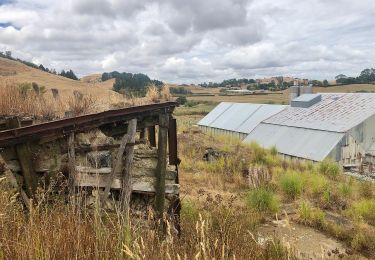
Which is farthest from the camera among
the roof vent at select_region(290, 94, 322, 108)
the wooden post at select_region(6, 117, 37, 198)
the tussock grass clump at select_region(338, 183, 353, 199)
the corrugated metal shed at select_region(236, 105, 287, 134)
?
the corrugated metal shed at select_region(236, 105, 287, 134)

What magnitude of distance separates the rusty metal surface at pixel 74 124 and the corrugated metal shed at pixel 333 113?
1780 centimetres

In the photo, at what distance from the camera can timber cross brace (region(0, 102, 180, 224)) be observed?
4.75 meters

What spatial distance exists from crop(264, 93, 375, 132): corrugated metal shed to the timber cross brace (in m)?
17.6

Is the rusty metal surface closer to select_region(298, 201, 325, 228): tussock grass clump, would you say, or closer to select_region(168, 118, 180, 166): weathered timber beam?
select_region(168, 118, 180, 166): weathered timber beam

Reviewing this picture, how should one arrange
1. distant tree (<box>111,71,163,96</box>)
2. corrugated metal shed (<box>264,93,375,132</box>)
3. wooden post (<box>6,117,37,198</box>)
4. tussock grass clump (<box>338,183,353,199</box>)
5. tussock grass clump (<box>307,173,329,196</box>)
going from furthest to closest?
1. corrugated metal shed (<box>264,93,375,132</box>)
2. tussock grass clump (<box>338,183,353,199</box>)
3. tussock grass clump (<box>307,173,329,196</box>)
4. distant tree (<box>111,71,163,96</box>)
5. wooden post (<box>6,117,37,198</box>)

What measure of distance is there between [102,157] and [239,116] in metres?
27.9

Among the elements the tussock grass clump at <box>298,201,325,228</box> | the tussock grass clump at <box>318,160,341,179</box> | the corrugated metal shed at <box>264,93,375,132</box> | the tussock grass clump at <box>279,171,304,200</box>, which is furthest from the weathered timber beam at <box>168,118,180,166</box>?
the corrugated metal shed at <box>264,93,375,132</box>

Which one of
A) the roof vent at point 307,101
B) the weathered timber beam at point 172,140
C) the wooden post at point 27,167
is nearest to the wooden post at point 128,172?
the weathered timber beam at point 172,140

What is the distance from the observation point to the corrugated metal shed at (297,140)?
2142cm

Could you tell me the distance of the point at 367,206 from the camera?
1105 cm

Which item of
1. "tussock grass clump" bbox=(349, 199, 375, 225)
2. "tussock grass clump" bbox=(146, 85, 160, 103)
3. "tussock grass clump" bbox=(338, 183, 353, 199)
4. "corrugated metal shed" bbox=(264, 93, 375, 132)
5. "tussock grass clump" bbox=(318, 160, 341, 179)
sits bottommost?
"tussock grass clump" bbox=(318, 160, 341, 179)

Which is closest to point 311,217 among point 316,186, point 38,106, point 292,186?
point 292,186

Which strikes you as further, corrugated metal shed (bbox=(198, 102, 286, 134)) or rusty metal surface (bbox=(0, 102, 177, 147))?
corrugated metal shed (bbox=(198, 102, 286, 134))

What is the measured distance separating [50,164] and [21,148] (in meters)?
0.71
